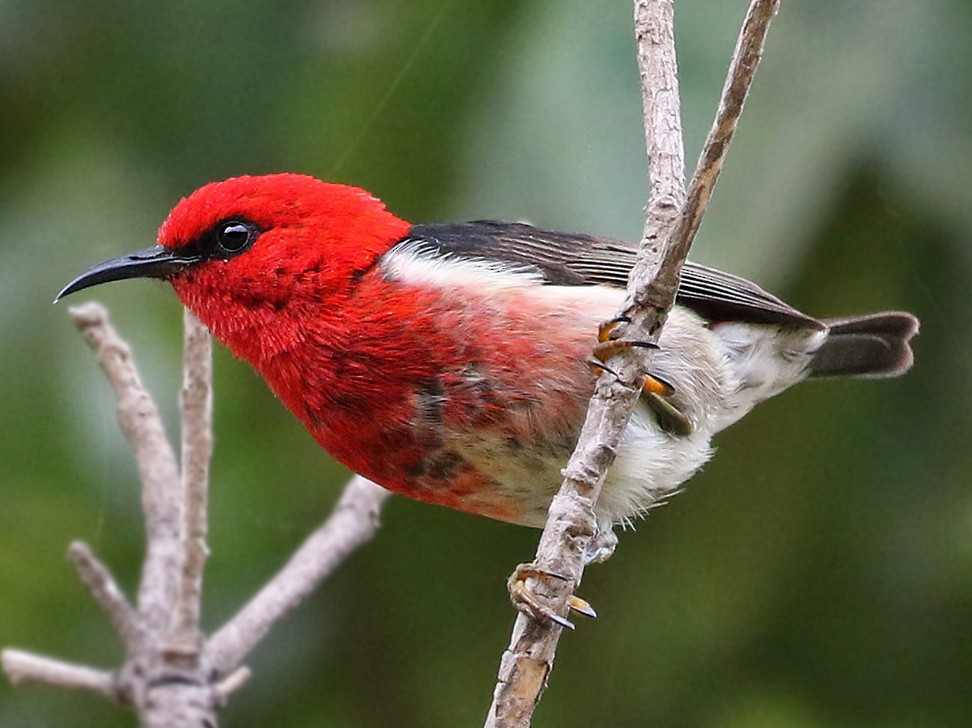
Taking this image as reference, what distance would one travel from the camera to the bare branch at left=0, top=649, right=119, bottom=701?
3.35 m

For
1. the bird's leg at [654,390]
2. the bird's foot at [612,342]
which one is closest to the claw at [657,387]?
the bird's leg at [654,390]

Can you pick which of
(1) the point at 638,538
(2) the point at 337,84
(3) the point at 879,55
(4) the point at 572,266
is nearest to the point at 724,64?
(3) the point at 879,55

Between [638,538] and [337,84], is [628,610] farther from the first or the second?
[337,84]

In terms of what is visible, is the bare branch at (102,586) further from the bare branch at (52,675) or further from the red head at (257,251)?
the red head at (257,251)

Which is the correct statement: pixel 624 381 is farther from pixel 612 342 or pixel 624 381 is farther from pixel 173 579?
pixel 173 579

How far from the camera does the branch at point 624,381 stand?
2.29 meters

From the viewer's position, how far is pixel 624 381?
239cm

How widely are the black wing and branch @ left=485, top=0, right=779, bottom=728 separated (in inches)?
27.9

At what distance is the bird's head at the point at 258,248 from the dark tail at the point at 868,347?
1.17 metres

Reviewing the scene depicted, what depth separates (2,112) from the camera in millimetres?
4285

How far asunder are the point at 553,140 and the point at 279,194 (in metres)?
0.66

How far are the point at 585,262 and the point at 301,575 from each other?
1.09 m

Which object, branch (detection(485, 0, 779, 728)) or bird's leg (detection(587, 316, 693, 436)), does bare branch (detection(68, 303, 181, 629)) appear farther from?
branch (detection(485, 0, 779, 728))

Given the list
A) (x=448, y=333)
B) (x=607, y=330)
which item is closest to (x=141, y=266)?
(x=448, y=333)
